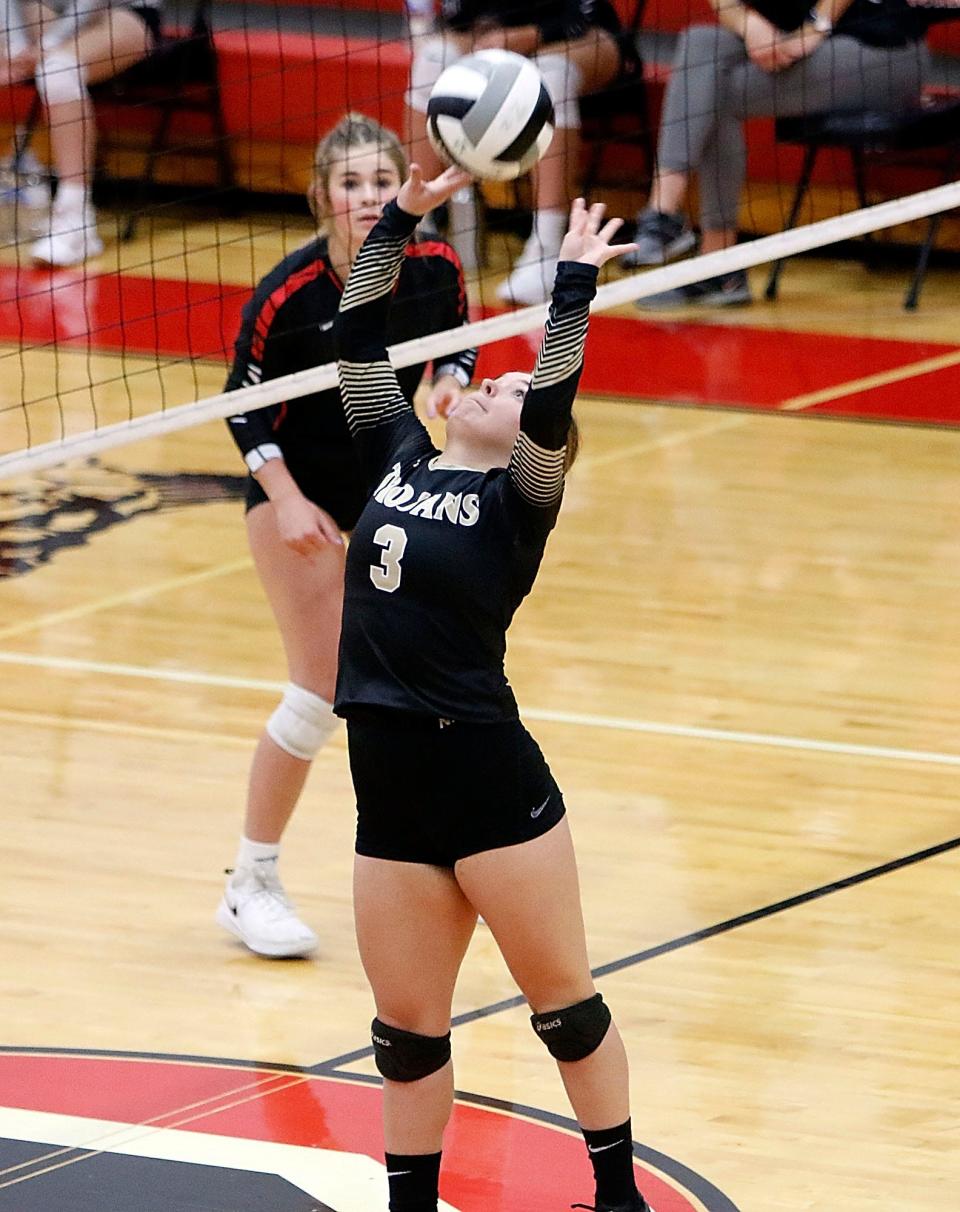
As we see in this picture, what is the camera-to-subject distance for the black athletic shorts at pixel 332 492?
5141 mm

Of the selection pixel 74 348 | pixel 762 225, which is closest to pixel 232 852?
pixel 74 348

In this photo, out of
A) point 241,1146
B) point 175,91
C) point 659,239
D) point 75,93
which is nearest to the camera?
point 241,1146

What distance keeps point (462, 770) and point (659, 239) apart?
8127mm

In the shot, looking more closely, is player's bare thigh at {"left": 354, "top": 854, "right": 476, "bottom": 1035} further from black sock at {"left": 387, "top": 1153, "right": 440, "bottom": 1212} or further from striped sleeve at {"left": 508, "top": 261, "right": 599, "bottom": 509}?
striped sleeve at {"left": 508, "top": 261, "right": 599, "bottom": 509}

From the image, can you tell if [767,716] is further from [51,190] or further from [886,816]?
[51,190]

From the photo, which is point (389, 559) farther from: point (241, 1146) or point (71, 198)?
point (71, 198)

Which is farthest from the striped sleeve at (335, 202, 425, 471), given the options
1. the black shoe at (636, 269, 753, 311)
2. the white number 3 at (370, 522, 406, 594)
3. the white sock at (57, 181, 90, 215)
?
the white sock at (57, 181, 90, 215)

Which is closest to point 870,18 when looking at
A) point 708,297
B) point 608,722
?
point 708,297

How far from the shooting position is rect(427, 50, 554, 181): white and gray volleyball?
174 inches

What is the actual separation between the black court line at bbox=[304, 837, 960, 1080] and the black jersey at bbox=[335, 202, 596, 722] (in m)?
1.14

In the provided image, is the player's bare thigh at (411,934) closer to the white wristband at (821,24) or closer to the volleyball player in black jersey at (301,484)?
the volleyball player in black jersey at (301,484)

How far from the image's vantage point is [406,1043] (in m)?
3.72

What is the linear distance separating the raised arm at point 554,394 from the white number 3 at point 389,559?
215 mm

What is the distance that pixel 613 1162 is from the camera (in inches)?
149
